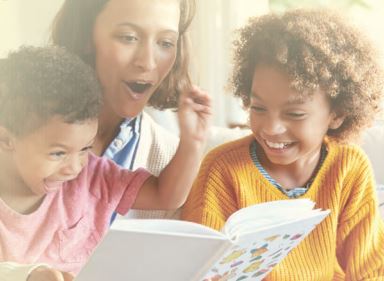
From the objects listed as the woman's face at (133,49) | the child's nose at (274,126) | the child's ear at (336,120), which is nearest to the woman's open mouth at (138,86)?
the woman's face at (133,49)

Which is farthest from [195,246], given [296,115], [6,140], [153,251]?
[296,115]

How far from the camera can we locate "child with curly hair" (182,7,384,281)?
1068 millimetres

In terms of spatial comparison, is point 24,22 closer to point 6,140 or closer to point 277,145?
point 6,140

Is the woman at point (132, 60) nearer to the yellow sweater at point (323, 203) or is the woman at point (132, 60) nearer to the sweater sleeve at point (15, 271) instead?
the yellow sweater at point (323, 203)

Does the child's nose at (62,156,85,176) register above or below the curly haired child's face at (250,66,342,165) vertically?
below

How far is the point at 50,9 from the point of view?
2.84 feet

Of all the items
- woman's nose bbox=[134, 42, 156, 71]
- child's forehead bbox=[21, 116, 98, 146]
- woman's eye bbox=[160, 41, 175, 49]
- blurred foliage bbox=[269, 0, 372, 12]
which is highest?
blurred foliage bbox=[269, 0, 372, 12]

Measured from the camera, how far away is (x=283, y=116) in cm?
108

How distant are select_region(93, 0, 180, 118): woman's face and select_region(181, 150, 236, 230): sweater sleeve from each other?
194 millimetres

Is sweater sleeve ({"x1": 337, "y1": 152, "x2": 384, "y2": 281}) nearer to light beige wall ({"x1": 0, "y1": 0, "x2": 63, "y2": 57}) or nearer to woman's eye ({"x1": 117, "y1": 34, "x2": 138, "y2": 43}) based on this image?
woman's eye ({"x1": 117, "y1": 34, "x2": 138, "y2": 43})

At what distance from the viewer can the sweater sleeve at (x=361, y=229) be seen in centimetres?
115

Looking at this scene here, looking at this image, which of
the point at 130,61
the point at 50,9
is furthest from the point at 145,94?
the point at 50,9

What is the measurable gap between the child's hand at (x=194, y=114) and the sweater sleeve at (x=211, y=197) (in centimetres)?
18

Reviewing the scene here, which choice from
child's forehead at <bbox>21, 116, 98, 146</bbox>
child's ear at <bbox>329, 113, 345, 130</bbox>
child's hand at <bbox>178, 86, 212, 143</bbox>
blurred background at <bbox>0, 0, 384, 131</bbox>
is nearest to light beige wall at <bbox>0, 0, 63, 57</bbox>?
blurred background at <bbox>0, 0, 384, 131</bbox>
